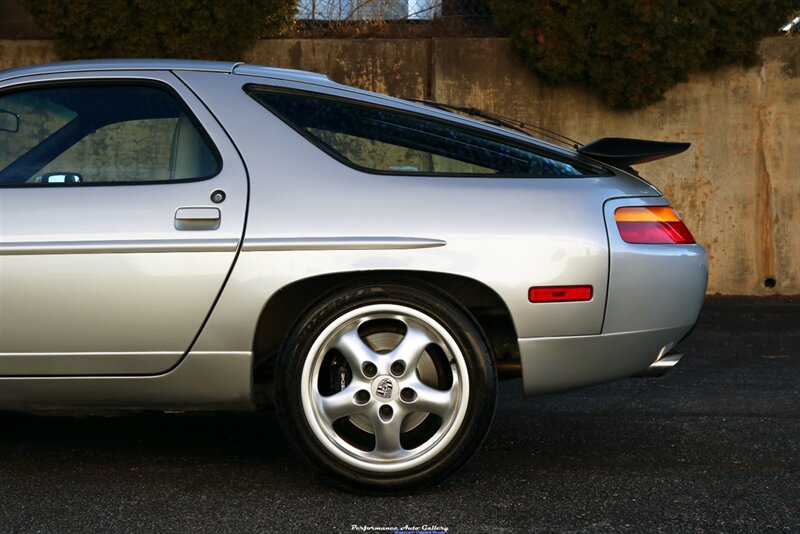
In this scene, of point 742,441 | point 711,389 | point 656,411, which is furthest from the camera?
point 711,389

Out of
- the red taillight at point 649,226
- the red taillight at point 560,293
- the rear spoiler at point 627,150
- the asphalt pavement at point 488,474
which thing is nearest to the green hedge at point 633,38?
the asphalt pavement at point 488,474

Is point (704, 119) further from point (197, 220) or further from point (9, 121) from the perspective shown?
point (9, 121)

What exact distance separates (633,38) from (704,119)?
1085 millimetres

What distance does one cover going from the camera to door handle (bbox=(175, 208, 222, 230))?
11.5 feet

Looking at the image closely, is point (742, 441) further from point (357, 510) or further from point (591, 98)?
point (591, 98)

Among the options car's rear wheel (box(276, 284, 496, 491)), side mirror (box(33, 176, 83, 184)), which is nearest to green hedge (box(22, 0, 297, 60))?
side mirror (box(33, 176, 83, 184))

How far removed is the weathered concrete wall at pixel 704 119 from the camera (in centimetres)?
938

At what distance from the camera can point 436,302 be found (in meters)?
3.48

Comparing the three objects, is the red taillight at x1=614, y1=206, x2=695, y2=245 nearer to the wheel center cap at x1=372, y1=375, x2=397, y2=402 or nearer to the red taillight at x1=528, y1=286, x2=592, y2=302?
the red taillight at x1=528, y1=286, x2=592, y2=302

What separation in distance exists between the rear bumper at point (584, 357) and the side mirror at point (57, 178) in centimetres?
160

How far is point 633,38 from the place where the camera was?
888 cm

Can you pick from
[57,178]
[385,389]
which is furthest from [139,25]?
[385,389]

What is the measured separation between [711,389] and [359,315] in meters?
2.78

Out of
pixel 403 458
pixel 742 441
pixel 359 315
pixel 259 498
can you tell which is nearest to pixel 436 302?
pixel 359 315
